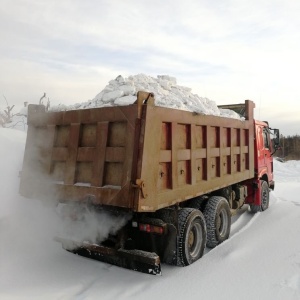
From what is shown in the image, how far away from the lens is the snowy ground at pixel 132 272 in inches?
148

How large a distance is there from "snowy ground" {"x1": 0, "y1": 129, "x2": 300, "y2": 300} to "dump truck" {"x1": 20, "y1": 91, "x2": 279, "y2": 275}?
9.2 inches

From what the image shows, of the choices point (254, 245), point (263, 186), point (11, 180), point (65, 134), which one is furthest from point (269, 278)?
point (11, 180)

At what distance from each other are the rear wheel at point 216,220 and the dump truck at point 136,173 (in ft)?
0.06

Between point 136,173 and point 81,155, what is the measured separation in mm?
966

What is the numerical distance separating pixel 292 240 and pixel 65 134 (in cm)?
415

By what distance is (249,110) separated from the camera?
7180mm

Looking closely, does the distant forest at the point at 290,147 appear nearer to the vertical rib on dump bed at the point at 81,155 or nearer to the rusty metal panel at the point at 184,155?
the rusty metal panel at the point at 184,155

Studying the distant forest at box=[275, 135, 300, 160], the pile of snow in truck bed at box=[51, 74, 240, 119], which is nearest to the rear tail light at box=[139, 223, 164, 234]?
the pile of snow in truck bed at box=[51, 74, 240, 119]

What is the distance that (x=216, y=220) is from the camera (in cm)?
555

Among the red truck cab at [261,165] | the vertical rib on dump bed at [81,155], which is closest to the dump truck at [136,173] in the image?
the vertical rib on dump bed at [81,155]

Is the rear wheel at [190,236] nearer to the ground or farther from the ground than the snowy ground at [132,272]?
farther from the ground

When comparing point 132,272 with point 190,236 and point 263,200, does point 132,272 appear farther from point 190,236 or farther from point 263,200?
point 263,200

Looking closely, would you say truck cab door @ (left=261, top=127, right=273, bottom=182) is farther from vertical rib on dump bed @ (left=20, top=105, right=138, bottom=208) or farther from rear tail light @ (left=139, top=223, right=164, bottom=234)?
vertical rib on dump bed @ (left=20, top=105, right=138, bottom=208)

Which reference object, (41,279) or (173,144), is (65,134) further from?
(41,279)
